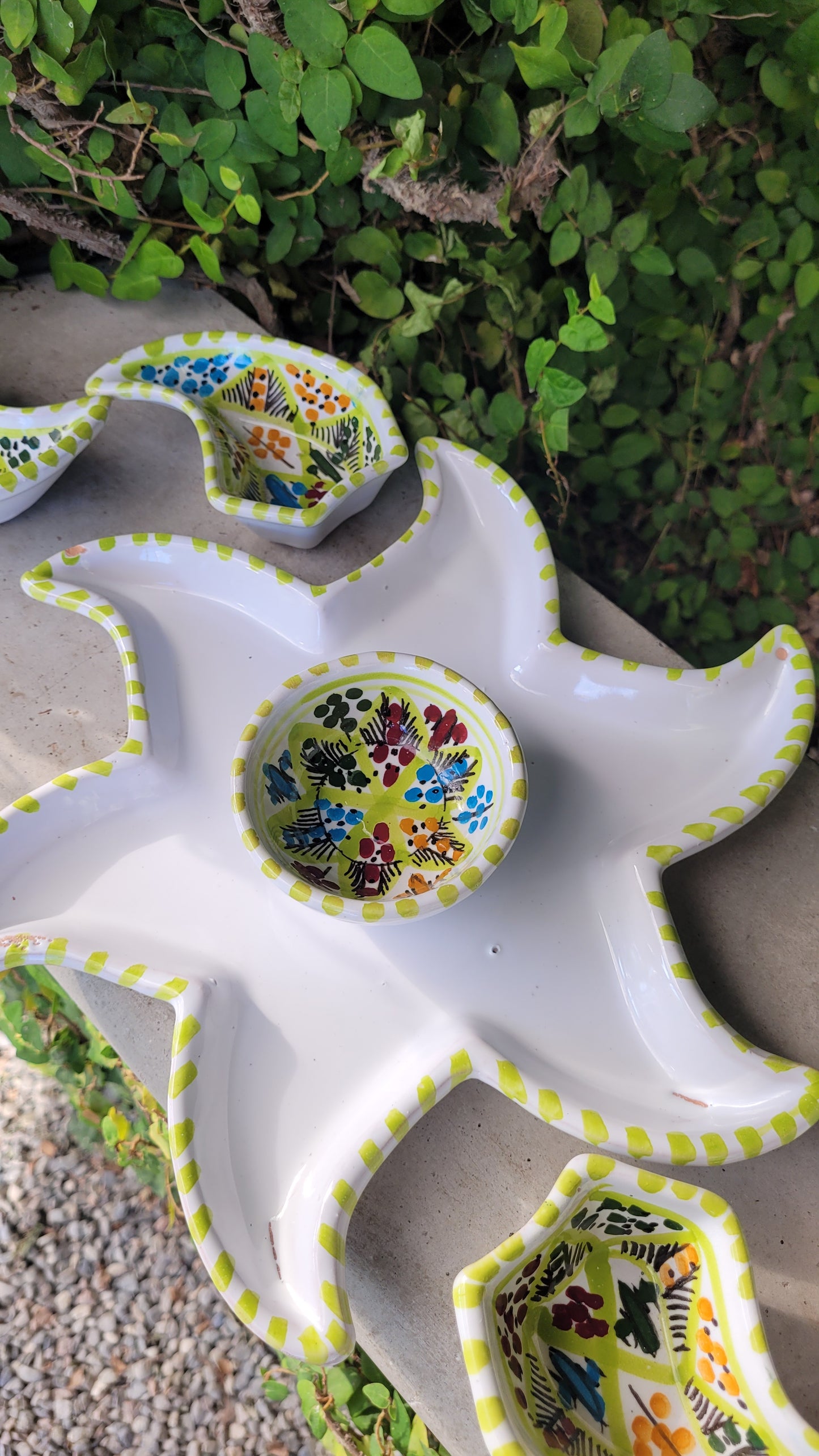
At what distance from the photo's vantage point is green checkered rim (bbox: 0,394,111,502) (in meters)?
1.03

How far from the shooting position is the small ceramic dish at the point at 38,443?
3.38 feet

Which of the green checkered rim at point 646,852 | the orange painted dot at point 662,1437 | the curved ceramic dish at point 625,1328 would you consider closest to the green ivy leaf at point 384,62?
the green checkered rim at point 646,852

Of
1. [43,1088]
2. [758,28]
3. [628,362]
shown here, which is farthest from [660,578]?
[43,1088]

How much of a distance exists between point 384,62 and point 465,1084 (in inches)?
37.5

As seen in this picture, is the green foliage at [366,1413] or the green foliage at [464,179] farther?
the green foliage at [366,1413]

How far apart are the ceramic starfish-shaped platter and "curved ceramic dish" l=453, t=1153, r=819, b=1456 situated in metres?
0.05

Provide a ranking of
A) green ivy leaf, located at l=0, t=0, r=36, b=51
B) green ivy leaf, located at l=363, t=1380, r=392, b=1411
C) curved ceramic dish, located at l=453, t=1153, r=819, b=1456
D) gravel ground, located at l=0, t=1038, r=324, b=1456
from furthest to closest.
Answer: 1. gravel ground, located at l=0, t=1038, r=324, b=1456
2. green ivy leaf, located at l=363, t=1380, r=392, b=1411
3. green ivy leaf, located at l=0, t=0, r=36, b=51
4. curved ceramic dish, located at l=453, t=1153, r=819, b=1456

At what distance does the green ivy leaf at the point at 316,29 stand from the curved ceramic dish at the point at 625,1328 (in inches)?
40.6

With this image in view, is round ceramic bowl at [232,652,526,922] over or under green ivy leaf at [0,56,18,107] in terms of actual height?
under

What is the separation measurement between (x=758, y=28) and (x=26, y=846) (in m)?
1.19

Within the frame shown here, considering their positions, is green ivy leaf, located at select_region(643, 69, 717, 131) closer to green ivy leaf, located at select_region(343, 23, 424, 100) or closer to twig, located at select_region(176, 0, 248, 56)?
green ivy leaf, located at select_region(343, 23, 424, 100)

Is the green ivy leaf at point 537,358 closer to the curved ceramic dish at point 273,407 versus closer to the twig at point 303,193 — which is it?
the curved ceramic dish at point 273,407

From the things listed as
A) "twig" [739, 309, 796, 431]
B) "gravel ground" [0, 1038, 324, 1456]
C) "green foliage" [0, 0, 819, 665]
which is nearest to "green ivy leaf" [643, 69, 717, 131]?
"green foliage" [0, 0, 819, 665]

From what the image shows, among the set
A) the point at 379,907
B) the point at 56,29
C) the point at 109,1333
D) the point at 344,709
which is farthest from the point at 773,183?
the point at 109,1333
